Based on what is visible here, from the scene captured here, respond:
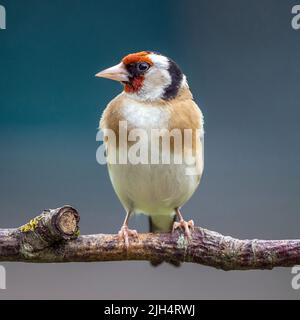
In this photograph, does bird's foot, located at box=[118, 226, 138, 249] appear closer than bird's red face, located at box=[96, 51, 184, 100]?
Yes

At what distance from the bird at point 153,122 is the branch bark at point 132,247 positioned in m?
0.10

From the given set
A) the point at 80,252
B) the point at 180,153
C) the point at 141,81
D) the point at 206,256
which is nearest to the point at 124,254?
the point at 80,252

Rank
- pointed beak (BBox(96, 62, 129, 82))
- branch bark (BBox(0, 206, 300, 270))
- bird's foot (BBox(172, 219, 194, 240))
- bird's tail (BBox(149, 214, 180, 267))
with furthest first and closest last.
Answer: bird's tail (BBox(149, 214, 180, 267))
pointed beak (BBox(96, 62, 129, 82))
bird's foot (BBox(172, 219, 194, 240))
branch bark (BBox(0, 206, 300, 270))

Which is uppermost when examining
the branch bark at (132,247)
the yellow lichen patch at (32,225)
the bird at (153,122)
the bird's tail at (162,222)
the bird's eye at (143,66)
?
the bird's eye at (143,66)

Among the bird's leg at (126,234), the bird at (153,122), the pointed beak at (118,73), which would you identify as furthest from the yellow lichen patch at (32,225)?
the pointed beak at (118,73)

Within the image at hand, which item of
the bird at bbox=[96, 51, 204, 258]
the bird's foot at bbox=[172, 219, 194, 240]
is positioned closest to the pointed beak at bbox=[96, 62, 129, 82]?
the bird at bbox=[96, 51, 204, 258]

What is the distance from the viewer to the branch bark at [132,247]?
5.02 feet

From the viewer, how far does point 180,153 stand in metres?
1.75

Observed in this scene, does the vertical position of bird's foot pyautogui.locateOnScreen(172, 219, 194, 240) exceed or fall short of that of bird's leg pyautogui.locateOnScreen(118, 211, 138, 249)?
it exceeds it

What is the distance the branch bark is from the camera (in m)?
1.53

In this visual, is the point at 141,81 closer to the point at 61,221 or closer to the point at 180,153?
the point at 180,153

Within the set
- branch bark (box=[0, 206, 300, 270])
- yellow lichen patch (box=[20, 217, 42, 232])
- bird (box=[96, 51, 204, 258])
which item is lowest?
branch bark (box=[0, 206, 300, 270])

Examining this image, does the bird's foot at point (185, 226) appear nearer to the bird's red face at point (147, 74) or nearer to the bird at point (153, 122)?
the bird at point (153, 122)

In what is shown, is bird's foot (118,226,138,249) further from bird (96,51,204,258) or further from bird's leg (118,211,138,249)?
bird (96,51,204,258)
